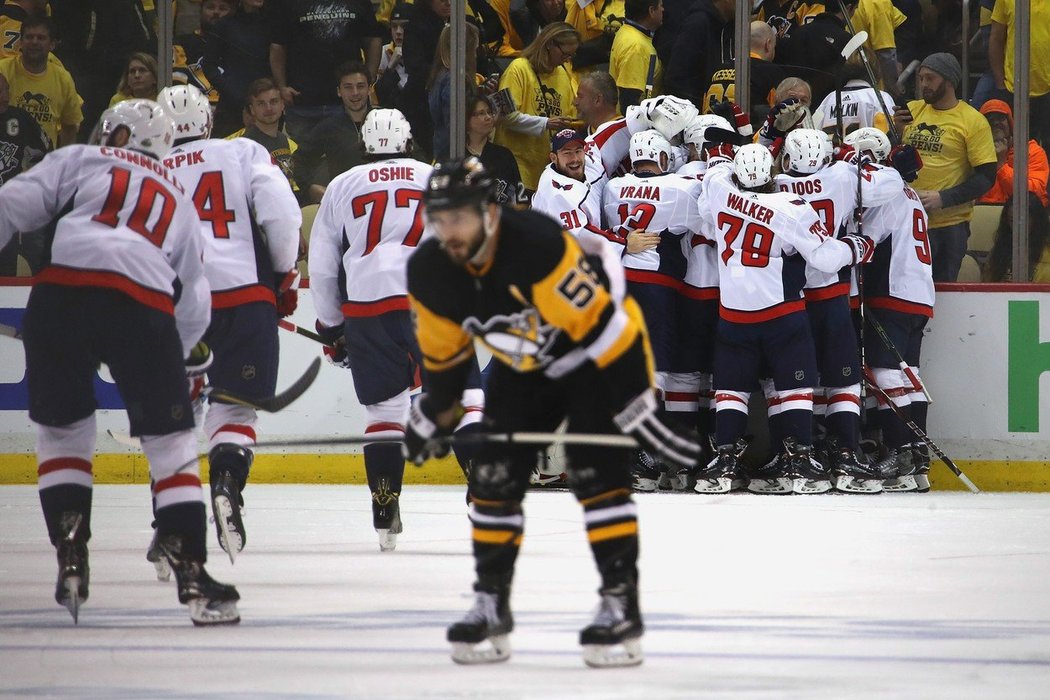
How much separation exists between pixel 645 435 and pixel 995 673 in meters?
0.84

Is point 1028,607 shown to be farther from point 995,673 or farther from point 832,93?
point 832,93

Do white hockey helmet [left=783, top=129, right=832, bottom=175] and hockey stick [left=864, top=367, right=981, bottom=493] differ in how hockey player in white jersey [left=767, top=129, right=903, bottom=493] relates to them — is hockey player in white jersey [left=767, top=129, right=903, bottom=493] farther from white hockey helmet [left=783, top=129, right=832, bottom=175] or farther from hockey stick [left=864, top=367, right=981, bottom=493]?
hockey stick [left=864, top=367, right=981, bottom=493]

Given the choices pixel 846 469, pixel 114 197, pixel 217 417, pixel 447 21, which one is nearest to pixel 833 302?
pixel 846 469

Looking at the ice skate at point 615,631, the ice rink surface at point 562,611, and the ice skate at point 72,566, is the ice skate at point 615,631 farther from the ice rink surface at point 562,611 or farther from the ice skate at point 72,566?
the ice skate at point 72,566

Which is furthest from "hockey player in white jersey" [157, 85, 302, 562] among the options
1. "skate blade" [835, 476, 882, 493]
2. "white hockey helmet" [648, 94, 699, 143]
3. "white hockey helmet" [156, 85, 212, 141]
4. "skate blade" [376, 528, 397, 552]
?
"skate blade" [835, 476, 882, 493]

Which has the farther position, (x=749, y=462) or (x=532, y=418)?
(x=749, y=462)

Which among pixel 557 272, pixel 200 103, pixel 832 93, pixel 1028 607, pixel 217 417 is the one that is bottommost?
pixel 1028 607

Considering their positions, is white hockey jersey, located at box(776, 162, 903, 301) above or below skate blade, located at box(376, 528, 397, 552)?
above

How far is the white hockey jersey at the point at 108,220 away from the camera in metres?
4.03

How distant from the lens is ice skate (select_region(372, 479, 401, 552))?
18.8 ft

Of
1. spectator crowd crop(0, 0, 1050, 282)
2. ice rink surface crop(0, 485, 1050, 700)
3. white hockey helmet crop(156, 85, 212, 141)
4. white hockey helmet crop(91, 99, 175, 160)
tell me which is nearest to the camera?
ice rink surface crop(0, 485, 1050, 700)

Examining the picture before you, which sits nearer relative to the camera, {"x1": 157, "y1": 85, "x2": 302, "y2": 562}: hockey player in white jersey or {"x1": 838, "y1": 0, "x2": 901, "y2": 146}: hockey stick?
Result: {"x1": 157, "y1": 85, "x2": 302, "y2": 562}: hockey player in white jersey

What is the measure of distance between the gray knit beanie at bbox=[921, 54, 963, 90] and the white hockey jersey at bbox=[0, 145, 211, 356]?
17.3ft

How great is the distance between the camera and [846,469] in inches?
319
